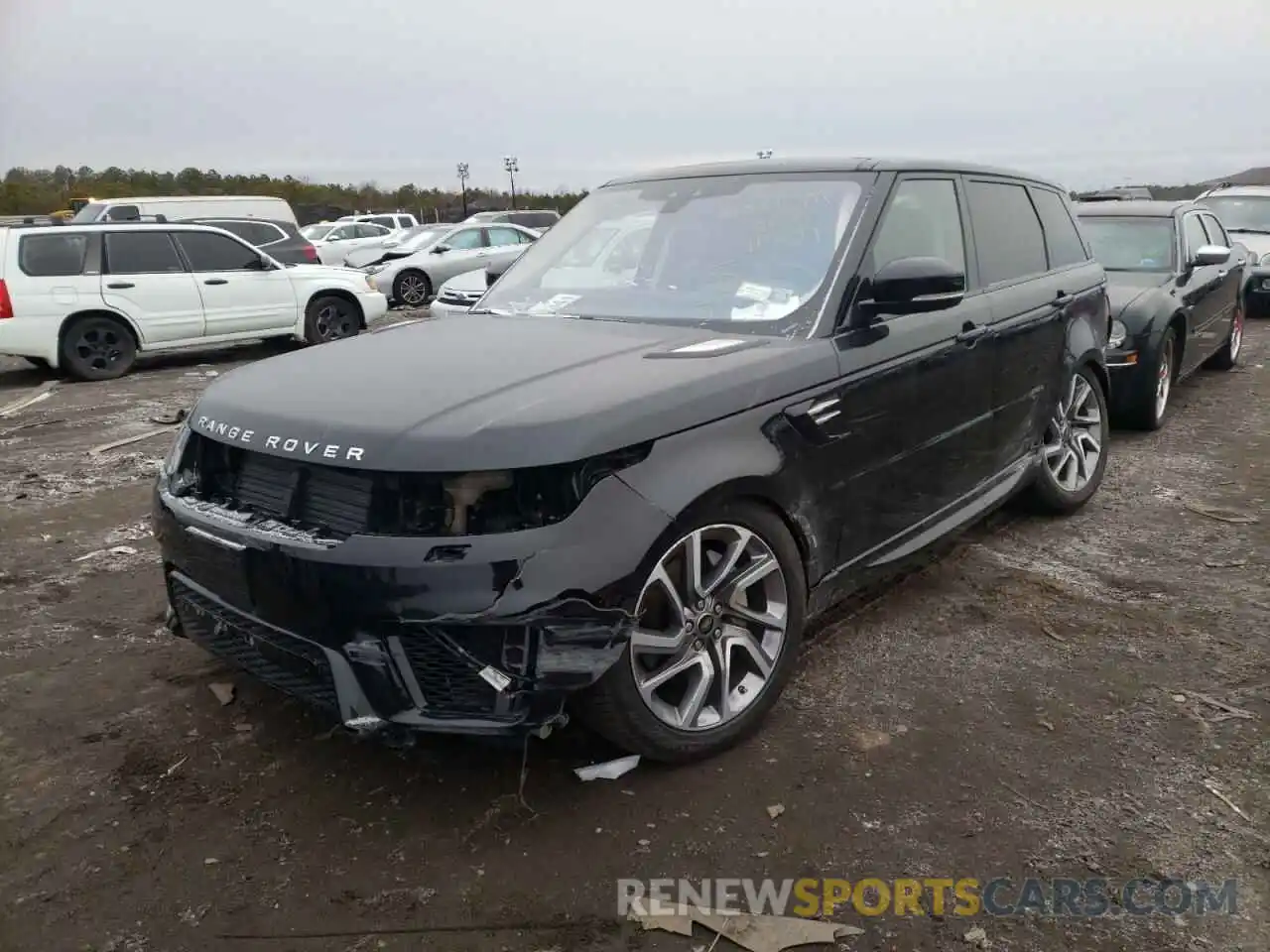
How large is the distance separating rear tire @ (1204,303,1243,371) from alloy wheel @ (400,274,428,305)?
1313 centimetres

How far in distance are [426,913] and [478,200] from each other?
7042 centimetres

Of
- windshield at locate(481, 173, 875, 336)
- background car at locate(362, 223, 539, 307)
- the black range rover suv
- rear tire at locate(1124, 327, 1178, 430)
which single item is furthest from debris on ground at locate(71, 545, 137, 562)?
background car at locate(362, 223, 539, 307)

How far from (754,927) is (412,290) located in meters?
17.1

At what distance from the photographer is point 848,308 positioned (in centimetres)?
331

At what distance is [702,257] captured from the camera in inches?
144

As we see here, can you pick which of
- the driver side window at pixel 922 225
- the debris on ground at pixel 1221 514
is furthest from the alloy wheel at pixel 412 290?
the driver side window at pixel 922 225

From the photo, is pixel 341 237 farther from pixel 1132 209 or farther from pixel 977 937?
pixel 977 937

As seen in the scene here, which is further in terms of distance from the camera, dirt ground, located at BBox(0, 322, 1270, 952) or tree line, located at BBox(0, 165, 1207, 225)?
tree line, located at BBox(0, 165, 1207, 225)

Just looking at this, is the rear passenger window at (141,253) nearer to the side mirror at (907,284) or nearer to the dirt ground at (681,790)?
the dirt ground at (681,790)

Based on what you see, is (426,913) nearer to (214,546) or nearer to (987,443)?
(214,546)

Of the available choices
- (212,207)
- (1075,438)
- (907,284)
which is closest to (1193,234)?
(1075,438)

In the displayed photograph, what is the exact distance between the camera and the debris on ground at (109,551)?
4.84 meters

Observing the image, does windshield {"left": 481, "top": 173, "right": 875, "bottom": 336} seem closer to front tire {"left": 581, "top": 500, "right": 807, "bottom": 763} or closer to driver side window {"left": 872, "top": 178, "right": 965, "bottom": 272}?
driver side window {"left": 872, "top": 178, "right": 965, "bottom": 272}

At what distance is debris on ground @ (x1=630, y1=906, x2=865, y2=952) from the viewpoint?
7.44ft
